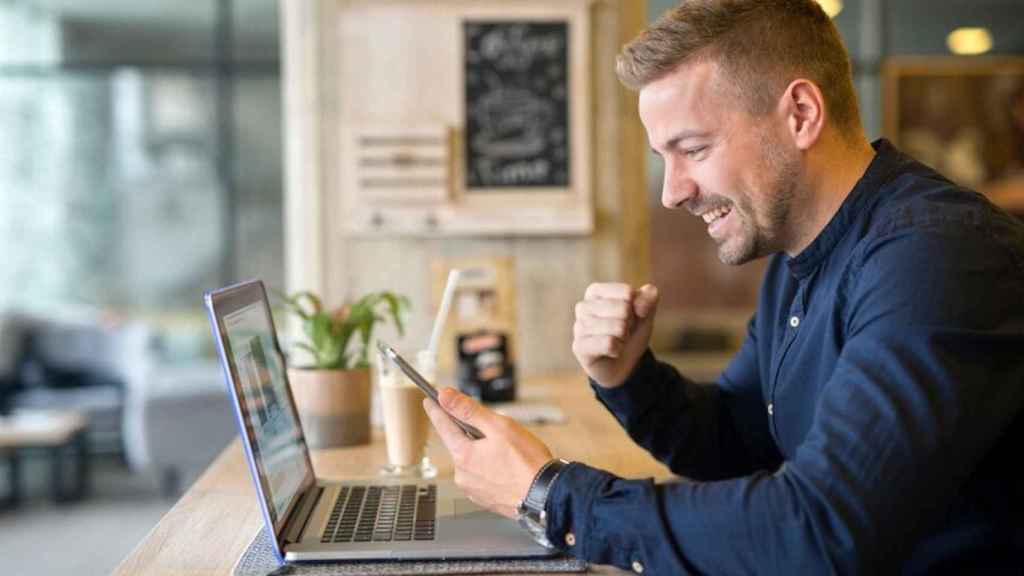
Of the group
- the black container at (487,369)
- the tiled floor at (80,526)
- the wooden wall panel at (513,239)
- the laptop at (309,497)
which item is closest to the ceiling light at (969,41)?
the wooden wall panel at (513,239)

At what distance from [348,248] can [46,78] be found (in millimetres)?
5136

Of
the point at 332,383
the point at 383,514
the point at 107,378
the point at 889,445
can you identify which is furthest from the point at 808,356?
the point at 107,378

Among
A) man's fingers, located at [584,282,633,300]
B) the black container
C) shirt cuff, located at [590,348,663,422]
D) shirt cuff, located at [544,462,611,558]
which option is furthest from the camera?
the black container

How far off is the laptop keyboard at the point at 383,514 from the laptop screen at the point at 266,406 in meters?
0.06

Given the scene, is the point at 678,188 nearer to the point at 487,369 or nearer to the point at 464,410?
the point at 464,410

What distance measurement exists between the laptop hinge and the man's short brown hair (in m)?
0.66

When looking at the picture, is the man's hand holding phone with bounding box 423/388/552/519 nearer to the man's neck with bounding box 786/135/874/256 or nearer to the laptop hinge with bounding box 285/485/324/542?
the laptop hinge with bounding box 285/485/324/542

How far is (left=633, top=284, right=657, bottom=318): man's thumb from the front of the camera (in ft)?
4.99

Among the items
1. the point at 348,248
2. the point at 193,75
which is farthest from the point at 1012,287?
the point at 193,75

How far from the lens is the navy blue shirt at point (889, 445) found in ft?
3.45

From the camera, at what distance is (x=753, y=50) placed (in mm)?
1386

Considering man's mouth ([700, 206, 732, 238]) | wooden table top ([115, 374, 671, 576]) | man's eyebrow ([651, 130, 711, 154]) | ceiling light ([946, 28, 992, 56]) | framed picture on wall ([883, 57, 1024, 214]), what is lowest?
wooden table top ([115, 374, 671, 576])

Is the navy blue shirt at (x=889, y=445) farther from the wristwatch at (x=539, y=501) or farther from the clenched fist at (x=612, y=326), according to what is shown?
the clenched fist at (x=612, y=326)

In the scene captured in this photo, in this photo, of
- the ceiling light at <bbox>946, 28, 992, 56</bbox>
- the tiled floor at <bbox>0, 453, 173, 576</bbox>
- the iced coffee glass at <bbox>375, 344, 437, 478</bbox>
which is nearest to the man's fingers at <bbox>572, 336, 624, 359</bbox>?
the iced coffee glass at <bbox>375, 344, 437, 478</bbox>
